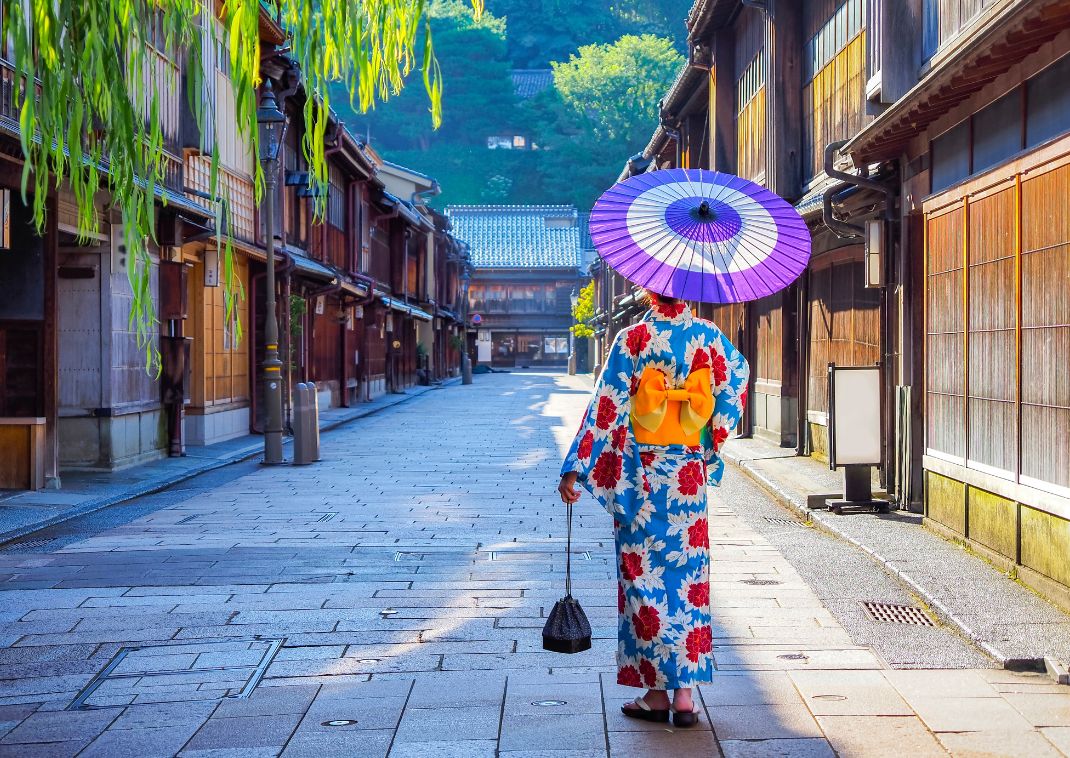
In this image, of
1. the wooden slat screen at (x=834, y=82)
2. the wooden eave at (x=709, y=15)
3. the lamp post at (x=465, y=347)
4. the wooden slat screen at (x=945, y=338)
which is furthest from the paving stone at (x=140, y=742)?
the lamp post at (x=465, y=347)

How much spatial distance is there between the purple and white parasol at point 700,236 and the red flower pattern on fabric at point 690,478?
2.39 ft

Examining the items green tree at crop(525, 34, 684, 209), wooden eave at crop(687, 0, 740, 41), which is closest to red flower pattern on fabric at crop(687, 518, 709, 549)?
wooden eave at crop(687, 0, 740, 41)

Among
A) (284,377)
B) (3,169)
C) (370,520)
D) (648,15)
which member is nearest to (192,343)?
(284,377)

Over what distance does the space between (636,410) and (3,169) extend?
30.5 ft

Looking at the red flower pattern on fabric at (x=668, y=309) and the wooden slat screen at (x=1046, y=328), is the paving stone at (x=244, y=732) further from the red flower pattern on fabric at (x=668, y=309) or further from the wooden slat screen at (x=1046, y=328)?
the wooden slat screen at (x=1046, y=328)

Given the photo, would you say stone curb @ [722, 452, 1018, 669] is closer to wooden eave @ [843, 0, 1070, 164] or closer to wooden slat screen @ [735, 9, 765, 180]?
wooden eave @ [843, 0, 1070, 164]

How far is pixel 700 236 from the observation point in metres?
5.42

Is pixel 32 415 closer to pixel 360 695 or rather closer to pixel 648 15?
pixel 360 695

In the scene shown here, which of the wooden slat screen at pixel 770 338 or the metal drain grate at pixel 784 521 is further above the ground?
the wooden slat screen at pixel 770 338

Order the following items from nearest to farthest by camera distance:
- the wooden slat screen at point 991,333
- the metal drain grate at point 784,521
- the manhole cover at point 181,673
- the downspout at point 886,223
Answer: the manhole cover at point 181,673 → the wooden slat screen at point 991,333 → the metal drain grate at point 784,521 → the downspout at point 886,223

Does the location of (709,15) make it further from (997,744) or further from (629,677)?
(997,744)

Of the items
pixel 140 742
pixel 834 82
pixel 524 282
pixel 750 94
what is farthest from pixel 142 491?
pixel 524 282

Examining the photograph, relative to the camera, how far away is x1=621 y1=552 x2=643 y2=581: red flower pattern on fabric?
515cm

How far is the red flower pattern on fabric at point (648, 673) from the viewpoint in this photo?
16.6ft
